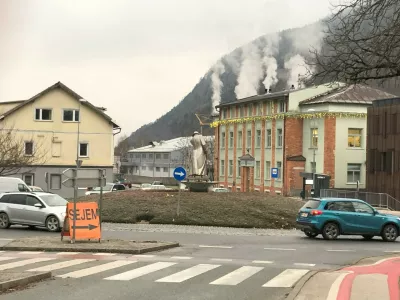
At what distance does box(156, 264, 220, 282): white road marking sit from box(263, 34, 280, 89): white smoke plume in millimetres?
84810

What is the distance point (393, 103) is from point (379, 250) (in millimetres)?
38462

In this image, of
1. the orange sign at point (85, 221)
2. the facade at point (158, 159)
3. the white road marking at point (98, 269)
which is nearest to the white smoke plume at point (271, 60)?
the facade at point (158, 159)

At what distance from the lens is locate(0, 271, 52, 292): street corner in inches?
478

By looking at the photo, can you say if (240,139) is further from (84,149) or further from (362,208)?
(362,208)

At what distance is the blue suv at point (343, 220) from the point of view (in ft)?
91.3

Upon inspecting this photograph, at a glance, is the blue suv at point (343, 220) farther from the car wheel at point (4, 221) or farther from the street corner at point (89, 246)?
the car wheel at point (4, 221)

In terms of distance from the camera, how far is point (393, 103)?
5997 centimetres

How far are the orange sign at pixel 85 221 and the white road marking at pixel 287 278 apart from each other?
763 cm

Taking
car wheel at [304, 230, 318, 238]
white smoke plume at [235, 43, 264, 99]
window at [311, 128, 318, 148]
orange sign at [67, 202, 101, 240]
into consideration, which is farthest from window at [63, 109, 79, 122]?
orange sign at [67, 202, 101, 240]

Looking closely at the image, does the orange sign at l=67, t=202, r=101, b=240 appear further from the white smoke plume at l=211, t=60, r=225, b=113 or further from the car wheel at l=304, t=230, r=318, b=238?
the white smoke plume at l=211, t=60, r=225, b=113

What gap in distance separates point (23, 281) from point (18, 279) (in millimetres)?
157

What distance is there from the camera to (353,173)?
7181 cm

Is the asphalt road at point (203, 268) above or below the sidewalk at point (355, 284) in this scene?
below

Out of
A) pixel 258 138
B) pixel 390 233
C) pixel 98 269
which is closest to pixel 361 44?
pixel 98 269
